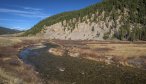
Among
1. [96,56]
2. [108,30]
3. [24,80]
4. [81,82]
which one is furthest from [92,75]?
[108,30]

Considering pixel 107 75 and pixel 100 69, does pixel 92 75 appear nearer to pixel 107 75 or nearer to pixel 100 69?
pixel 107 75

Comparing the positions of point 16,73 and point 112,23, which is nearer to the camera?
point 16,73

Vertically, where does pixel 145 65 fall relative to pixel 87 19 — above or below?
below

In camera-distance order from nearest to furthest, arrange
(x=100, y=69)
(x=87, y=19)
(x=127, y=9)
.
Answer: (x=100, y=69)
(x=127, y=9)
(x=87, y=19)

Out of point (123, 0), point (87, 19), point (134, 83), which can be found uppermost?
point (123, 0)

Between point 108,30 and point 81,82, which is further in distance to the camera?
point 108,30

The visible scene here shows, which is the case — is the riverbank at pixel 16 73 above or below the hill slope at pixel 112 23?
below

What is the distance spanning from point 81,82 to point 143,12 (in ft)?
446

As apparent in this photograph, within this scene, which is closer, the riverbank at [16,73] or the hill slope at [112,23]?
the riverbank at [16,73]

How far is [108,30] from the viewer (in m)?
159

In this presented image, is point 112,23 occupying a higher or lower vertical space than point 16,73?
higher

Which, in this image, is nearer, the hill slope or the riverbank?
the riverbank

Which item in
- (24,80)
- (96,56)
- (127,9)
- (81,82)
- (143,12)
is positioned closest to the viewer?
(24,80)

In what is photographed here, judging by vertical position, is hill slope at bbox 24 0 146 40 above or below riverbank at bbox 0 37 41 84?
above
